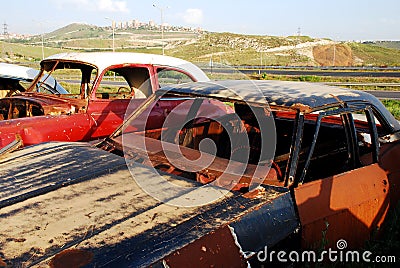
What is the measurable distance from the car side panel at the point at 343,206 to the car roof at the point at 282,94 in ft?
1.83

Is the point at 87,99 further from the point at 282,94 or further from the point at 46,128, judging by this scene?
the point at 282,94

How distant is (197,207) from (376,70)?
37888 millimetres

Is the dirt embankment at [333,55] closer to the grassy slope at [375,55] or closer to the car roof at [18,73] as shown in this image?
the grassy slope at [375,55]

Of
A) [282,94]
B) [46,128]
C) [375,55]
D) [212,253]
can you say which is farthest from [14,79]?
[375,55]

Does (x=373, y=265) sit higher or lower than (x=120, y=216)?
lower

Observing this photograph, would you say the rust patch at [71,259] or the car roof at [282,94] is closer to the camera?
the rust patch at [71,259]

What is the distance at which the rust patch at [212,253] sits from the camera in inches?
77.5

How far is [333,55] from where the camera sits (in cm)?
6744

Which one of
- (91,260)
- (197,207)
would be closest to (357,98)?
(197,207)

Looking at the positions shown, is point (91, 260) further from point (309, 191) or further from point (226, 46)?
point (226, 46)

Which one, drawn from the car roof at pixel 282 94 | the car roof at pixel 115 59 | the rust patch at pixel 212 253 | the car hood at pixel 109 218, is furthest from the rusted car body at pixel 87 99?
the rust patch at pixel 212 253

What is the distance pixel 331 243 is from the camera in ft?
9.30

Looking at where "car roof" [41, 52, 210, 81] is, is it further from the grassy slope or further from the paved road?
the grassy slope

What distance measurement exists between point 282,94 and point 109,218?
5.58ft
